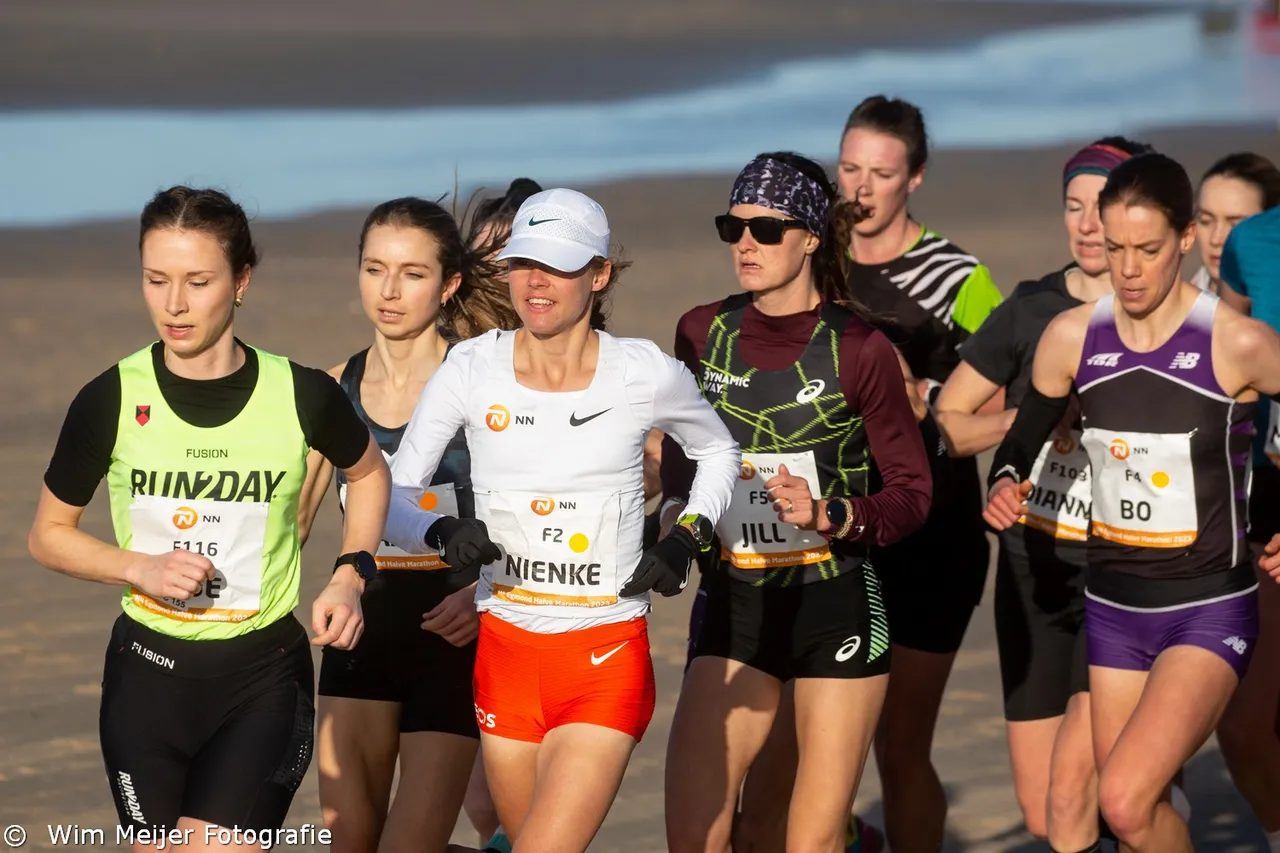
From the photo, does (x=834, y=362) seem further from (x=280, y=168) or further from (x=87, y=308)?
(x=280, y=168)

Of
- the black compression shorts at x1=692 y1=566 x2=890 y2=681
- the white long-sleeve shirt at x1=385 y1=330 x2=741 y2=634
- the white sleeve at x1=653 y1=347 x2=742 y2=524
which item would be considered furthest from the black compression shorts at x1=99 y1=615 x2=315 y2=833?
the black compression shorts at x1=692 y1=566 x2=890 y2=681

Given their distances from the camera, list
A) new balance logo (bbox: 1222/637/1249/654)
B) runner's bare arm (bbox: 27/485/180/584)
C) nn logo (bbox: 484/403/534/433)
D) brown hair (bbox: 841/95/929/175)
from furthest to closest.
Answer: brown hair (bbox: 841/95/929/175)
new balance logo (bbox: 1222/637/1249/654)
nn logo (bbox: 484/403/534/433)
runner's bare arm (bbox: 27/485/180/584)

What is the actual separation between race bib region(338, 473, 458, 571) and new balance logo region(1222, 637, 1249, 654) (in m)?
2.47

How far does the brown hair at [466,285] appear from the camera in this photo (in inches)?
272

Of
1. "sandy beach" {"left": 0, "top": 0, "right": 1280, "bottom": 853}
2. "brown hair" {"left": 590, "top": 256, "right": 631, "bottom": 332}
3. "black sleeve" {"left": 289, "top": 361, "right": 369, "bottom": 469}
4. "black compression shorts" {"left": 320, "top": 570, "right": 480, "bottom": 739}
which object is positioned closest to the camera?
"black sleeve" {"left": 289, "top": 361, "right": 369, "bottom": 469}

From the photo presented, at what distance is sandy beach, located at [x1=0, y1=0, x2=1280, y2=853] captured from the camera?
8875mm

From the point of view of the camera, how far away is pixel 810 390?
648 cm

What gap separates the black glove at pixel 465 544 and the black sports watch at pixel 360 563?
206 mm

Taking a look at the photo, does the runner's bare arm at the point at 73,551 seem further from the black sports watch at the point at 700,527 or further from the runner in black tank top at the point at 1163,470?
the runner in black tank top at the point at 1163,470

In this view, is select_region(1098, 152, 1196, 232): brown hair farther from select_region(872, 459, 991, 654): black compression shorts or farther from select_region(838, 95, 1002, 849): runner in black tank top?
select_region(872, 459, 991, 654): black compression shorts

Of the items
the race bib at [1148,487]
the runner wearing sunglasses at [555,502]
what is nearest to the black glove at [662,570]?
the runner wearing sunglasses at [555,502]

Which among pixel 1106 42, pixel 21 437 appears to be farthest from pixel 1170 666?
pixel 1106 42

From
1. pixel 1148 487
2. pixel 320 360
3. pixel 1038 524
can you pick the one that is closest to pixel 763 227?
pixel 1148 487

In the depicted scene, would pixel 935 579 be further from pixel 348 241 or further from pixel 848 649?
pixel 348 241
